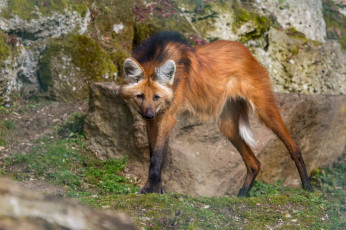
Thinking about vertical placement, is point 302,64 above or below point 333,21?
below

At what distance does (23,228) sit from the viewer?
1.42 meters

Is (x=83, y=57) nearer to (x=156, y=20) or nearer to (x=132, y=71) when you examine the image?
(x=156, y=20)

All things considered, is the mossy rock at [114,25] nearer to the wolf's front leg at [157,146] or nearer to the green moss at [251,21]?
the green moss at [251,21]

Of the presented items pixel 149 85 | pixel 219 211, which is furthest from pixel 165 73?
pixel 219 211

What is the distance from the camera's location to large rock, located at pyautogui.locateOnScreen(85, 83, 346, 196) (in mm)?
5180

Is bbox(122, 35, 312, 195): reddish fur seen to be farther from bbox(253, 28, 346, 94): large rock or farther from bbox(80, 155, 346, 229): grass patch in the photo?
bbox(253, 28, 346, 94): large rock

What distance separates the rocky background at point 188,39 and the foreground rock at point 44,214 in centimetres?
367

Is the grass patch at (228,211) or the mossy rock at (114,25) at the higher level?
the mossy rock at (114,25)

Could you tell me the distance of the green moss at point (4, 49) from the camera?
5.38m

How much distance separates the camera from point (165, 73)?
3.98 metres

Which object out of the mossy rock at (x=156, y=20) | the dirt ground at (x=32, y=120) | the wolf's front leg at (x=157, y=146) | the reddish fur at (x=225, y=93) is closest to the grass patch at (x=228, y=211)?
the wolf's front leg at (x=157, y=146)

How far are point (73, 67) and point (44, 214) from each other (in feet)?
15.6

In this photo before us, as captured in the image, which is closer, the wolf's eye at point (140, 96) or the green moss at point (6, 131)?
the wolf's eye at point (140, 96)

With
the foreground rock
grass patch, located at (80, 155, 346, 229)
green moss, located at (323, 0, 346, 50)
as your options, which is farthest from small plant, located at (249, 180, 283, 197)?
green moss, located at (323, 0, 346, 50)
